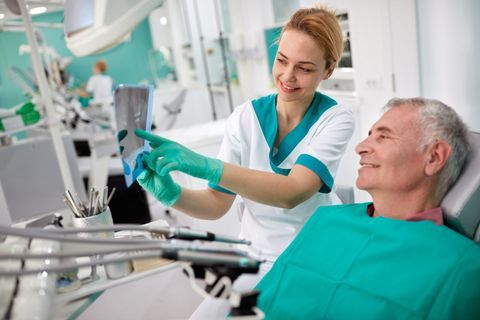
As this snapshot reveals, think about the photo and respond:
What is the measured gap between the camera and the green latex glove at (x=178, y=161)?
115 cm

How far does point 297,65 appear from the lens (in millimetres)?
1308

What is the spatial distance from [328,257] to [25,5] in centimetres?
202

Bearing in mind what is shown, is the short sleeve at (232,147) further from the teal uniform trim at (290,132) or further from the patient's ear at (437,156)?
the patient's ear at (437,156)

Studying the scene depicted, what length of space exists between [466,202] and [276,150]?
61 cm

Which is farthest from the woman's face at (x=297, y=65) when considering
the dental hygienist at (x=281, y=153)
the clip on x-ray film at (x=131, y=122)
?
the clip on x-ray film at (x=131, y=122)

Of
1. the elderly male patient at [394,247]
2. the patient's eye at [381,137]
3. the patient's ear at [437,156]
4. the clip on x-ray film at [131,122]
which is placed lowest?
the elderly male patient at [394,247]

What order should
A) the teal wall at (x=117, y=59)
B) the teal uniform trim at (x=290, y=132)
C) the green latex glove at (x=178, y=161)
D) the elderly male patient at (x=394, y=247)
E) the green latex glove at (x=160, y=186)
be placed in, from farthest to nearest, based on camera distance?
1. the teal wall at (x=117, y=59)
2. the teal uniform trim at (x=290, y=132)
3. the green latex glove at (x=160, y=186)
4. the green latex glove at (x=178, y=161)
5. the elderly male patient at (x=394, y=247)

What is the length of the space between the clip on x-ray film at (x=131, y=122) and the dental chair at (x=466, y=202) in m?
0.81

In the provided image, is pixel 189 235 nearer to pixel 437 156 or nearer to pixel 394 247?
pixel 394 247

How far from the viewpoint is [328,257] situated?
44.9 inches

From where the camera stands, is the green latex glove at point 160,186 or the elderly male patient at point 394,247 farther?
the green latex glove at point 160,186

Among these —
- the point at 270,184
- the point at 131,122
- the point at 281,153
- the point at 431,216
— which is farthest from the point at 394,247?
the point at 131,122

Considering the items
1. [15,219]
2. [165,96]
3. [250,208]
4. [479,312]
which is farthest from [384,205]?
[165,96]

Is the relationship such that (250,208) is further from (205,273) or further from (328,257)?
(205,273)
